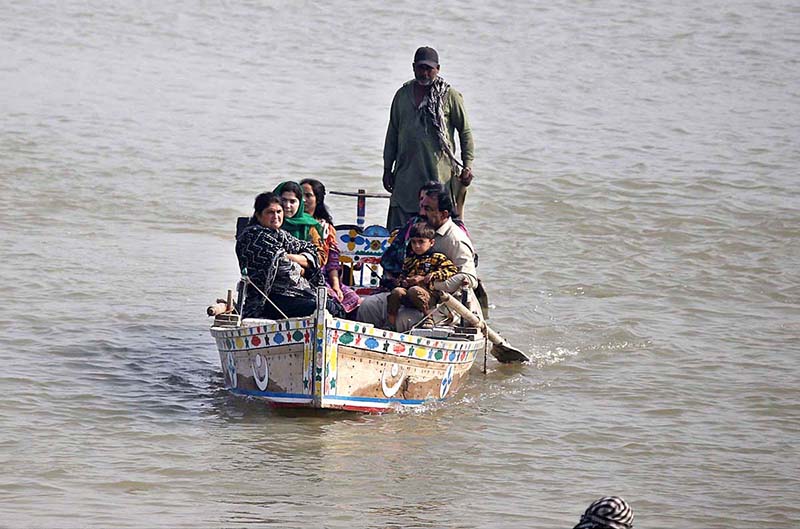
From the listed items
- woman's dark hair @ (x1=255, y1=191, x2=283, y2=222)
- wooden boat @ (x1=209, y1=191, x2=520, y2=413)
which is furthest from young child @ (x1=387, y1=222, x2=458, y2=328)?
woman's dark hair @ (x1=255, y1=191, x2=283, y2=222)

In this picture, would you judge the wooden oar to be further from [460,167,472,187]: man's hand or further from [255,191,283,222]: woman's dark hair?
[255,191,283,222]: woman's dark hair

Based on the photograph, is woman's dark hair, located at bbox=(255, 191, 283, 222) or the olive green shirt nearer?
woman's dark hair, located at bbox=(255, 191, 283, 222)

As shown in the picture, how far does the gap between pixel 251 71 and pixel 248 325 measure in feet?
46.9

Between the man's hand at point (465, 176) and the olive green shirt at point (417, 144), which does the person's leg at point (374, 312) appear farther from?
the man's hand at point (465, 176)

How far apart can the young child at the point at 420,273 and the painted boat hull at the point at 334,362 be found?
0.87ft

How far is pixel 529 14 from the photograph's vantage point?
25.5m

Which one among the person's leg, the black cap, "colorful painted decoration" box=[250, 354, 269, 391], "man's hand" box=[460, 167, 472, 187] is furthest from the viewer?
"man's hand" box=[460, 167, 472, 187]

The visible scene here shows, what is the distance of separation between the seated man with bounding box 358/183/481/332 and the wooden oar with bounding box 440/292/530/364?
0.13 meters

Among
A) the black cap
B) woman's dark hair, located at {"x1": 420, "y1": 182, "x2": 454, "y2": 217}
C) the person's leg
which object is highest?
the black cap

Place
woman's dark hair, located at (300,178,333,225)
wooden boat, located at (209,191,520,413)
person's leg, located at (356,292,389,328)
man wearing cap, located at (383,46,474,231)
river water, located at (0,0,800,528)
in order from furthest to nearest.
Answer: man wearing cap, located at (383,46,474,231) → woman's dark hair, located at (300,178,333,225) → person's leg, located at (356,292,389,328) → wooden boat, located at (209,191,520,413) → river water, located at (0,0,800,528)

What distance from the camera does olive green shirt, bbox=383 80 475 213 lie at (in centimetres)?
980

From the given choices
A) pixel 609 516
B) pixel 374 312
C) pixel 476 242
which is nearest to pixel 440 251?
pixel 374 312

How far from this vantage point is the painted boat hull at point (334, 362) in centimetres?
773

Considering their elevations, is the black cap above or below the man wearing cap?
above
